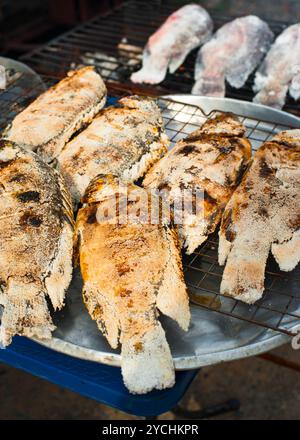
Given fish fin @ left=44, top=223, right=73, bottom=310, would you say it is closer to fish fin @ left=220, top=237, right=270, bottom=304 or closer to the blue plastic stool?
the blue plastic stool

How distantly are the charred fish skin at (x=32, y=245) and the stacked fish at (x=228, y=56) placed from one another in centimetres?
200

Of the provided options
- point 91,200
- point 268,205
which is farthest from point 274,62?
point 91,200

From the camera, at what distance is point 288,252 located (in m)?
2.13

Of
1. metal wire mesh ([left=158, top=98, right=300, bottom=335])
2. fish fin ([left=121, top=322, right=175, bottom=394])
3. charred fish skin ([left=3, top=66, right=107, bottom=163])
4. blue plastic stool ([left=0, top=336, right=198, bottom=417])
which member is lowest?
blue plastic stool ([left=0, top=336, right=198, bottom=417])

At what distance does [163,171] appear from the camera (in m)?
2.50

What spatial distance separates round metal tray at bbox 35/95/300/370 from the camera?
6.32ft

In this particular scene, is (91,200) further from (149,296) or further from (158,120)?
(158,120)

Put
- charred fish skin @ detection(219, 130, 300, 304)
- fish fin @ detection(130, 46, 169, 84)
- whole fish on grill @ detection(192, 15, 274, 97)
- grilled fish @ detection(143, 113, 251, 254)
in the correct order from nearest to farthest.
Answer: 1. charred fish skin @ detection(219, 130, 300, 304)
2. grilled fish @ detection(143, 113, 251, 254)
3. whole fish on grill @ detection(192, 15, 274, 97)
4. fish fin @ detection(130, 46, 169, 84)

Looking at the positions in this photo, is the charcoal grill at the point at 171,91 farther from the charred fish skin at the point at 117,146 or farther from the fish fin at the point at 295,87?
the charred fish skin at the point at 117,146

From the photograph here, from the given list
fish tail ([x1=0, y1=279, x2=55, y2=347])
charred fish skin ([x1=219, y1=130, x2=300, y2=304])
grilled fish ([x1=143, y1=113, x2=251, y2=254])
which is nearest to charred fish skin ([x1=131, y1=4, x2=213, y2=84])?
grilled fish ([x1=143, y1=113, x2=251, y2=254])

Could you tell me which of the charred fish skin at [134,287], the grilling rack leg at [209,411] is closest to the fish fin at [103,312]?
the charred fish skin at [134,287]

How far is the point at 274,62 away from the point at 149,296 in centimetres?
272

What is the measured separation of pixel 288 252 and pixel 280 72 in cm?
217

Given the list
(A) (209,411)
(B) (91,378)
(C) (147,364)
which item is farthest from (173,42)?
(C) (147,364)
